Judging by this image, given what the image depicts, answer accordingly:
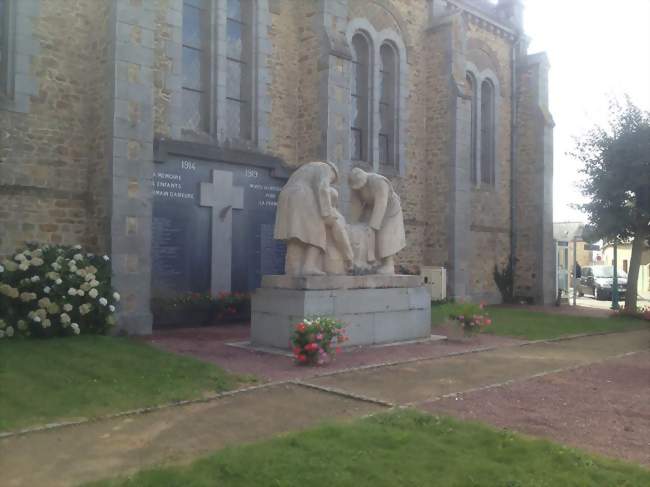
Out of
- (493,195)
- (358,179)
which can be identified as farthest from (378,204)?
(493,195)

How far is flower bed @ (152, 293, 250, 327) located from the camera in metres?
12.3

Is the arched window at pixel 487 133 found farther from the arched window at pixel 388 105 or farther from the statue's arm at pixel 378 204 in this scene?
the statue's arm at pixel 378 204

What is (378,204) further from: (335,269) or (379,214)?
(335,269)

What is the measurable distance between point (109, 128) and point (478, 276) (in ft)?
43.8

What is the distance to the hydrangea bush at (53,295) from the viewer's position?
9211 mm

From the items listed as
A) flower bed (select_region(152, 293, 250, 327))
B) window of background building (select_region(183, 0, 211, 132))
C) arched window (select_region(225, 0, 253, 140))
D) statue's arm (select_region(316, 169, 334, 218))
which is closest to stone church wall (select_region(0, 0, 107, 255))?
flower bed (select_region(152, 293, 250, 327))

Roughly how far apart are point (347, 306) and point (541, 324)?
253 inches

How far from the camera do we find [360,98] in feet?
56.8

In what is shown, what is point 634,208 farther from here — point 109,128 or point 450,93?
point 109,128

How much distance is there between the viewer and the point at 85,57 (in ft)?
38.8

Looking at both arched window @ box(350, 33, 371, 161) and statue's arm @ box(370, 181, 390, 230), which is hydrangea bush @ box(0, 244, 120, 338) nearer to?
statue's arm @ box(370, 181, 390, 230)

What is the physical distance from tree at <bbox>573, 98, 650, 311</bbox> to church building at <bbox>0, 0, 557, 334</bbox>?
3572 mm

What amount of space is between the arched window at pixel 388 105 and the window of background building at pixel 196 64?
229 inches

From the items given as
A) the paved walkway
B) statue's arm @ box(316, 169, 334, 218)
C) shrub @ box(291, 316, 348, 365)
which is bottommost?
the paved walkway
